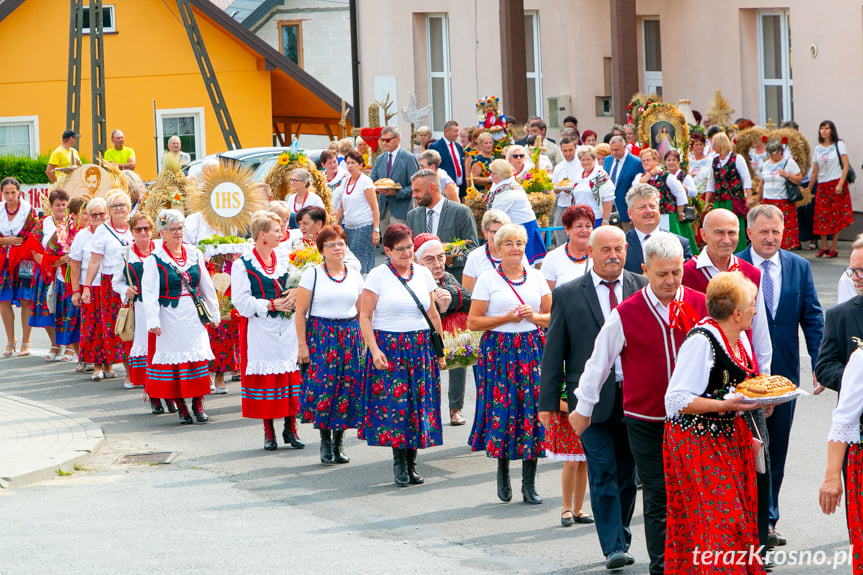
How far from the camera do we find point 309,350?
9.98 meters

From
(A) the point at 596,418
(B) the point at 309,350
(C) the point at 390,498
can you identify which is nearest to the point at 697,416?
(A) the point at 596,418

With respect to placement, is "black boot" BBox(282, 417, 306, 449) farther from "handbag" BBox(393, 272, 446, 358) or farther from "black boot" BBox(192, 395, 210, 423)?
"handbag" BBox(393, 272, 446, 358)

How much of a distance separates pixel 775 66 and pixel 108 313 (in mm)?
13476

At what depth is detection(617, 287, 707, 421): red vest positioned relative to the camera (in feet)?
21.6

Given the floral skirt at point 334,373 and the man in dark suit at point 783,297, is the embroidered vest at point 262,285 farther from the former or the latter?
the man in dark suit at point 783,297

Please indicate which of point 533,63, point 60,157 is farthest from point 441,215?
point 533,63

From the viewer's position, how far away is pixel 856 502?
588 centimetres

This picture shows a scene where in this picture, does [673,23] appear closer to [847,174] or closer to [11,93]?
[847,174]

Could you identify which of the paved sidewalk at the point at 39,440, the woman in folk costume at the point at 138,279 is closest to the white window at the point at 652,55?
the woman in folk costume at the point at 138,279

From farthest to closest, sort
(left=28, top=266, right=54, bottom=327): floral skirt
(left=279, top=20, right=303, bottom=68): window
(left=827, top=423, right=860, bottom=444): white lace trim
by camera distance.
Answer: (left=279, top=20, right=303, bottom=68): window
(left=28, top=266, right=54, bottom=327): floral skirt
(left=827, top=423, right=860, bottom=444): white lace trim

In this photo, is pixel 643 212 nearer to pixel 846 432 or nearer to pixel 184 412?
pixel 846 432

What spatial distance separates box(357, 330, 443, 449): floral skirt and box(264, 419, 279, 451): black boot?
170 centimetres

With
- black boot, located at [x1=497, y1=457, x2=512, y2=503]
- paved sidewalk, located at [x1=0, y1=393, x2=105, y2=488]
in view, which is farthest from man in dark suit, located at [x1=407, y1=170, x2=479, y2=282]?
black boot, located at [x1=497, y1=457, x2=512, y2=503]

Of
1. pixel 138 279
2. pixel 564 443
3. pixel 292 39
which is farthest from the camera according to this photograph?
pixel 292 39
